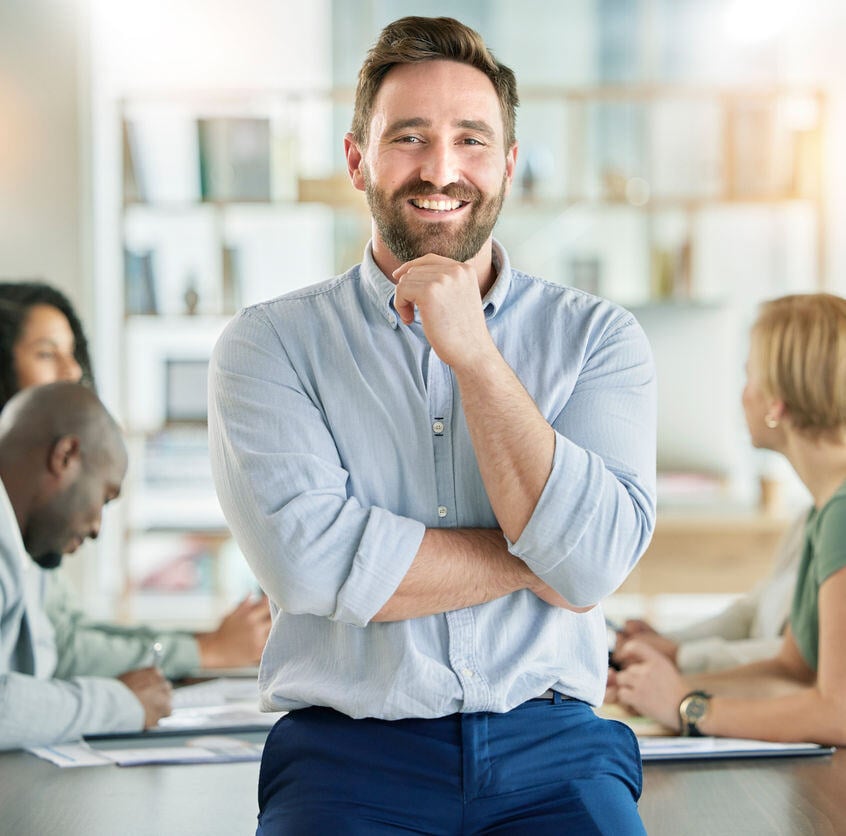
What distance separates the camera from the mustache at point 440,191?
164 centimetres

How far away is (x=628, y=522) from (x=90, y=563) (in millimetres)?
4211

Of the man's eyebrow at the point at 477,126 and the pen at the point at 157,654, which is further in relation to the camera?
the pen at the point at 157,654

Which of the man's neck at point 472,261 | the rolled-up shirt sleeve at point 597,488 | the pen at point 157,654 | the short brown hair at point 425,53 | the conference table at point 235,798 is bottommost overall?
the pen at point 157,654

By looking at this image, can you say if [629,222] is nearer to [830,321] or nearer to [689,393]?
[689,393]

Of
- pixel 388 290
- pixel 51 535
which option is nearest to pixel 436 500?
pixel 388 290

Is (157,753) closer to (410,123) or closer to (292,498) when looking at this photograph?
(292,498)

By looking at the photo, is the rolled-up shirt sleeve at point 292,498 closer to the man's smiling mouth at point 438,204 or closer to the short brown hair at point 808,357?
the man's smiling mouth at point 438,204

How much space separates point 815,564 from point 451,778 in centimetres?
81

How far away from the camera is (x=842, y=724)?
5.98ft

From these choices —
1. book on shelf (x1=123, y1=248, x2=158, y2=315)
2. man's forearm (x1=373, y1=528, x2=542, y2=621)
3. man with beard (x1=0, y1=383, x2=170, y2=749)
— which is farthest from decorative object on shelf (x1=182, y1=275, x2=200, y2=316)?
man's forearm (x1=373, y1=528, x2=542, y2=621)

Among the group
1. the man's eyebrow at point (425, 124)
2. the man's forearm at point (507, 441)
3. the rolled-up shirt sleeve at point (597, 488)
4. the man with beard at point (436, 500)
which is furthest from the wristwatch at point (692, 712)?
the man's eyebrow at point (425, 124)

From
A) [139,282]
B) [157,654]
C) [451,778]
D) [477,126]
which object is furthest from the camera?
[139,282]

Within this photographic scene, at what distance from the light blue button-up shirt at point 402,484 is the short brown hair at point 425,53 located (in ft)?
0.82

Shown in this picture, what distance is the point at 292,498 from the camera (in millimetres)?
1496
